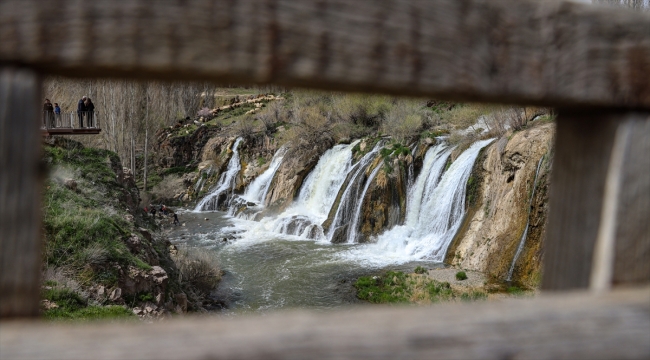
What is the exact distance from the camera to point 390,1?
78 cm

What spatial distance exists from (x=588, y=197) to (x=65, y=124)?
1184 centimetres

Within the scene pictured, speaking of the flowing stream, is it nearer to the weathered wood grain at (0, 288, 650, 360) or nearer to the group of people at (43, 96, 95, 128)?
the group of people at (43, 96, 95, 128)

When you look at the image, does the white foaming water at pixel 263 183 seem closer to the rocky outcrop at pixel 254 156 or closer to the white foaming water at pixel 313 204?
the rocky outcrop at pixel 254 156

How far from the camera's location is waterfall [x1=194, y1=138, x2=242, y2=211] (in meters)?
18.1

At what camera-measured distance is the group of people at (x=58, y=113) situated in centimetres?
1012

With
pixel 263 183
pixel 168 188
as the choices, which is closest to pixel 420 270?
pixel 263 183

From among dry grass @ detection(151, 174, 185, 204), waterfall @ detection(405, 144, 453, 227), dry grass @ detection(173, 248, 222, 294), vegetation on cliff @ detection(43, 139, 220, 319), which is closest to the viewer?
vegetation on cliff @ detection(43, 139, 220, 319)

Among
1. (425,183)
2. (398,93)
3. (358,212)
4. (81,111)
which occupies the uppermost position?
(81,111)

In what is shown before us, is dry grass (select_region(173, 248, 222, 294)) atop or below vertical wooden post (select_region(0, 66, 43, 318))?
below

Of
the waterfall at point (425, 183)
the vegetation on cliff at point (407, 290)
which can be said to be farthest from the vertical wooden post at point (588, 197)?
the waterfall at point (425, 183)

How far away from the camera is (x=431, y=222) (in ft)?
39.2

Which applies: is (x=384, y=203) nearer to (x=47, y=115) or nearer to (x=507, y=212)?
(x=507, y=212)

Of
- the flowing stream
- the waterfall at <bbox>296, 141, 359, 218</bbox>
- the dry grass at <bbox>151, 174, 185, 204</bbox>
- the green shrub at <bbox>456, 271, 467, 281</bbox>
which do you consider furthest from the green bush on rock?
the dry grass at <bbox>151, 174, 185, 204</bbox>

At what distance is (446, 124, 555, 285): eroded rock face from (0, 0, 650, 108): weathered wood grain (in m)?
9.28
